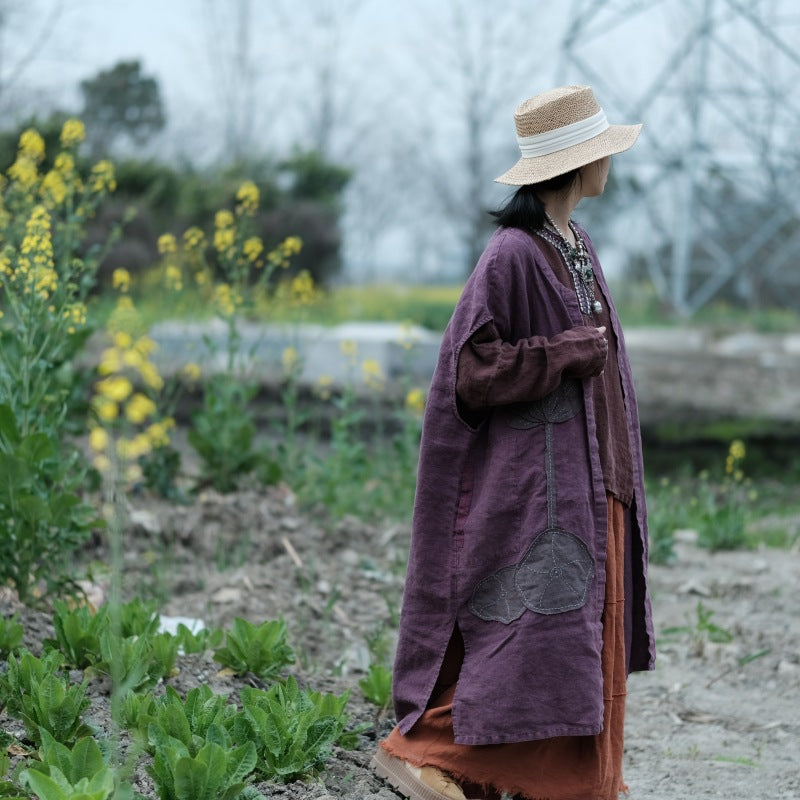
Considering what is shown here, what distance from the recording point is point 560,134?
8.06ft

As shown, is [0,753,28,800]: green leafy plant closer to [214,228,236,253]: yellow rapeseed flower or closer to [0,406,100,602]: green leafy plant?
[0,406,100,602]: green leafy plant

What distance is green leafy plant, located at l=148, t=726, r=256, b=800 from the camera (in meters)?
2.08

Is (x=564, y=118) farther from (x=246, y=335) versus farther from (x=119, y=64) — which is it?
(x=119, y=64)

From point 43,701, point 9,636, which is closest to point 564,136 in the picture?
point 43,701

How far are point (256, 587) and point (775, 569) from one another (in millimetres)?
2317

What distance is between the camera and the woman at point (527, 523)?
2.31 m

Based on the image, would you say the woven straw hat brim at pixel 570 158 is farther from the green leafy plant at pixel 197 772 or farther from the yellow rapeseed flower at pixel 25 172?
the yellow rapeseed flower at pixel 25 172

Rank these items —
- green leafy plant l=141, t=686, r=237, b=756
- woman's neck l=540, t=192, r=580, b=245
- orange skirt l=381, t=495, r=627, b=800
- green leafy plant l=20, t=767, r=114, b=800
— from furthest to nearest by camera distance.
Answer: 1. woman's neck l=540, t=192, r=580, b=245
2. orange skirt l=381, t=495, r=627, b=800
3. green leafy plant l=141, t=686, r=237, b=756
4. green leafy plant l=20, t=767, r=114, b=800

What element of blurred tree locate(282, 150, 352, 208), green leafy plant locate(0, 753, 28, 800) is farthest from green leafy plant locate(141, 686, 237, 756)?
blurred tree locate(282, 150, 352, 208)

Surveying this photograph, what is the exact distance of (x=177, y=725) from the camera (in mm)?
2277

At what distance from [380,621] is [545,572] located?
1.72 meters

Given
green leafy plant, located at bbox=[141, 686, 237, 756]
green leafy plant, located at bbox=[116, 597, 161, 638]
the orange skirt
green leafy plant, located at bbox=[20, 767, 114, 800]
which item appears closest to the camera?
green leafy plant, located at bbox=[20, 767, 114, 800]

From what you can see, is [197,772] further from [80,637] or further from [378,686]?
[378,686]

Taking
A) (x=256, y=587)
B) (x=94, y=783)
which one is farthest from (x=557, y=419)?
(x=256, y=587)
